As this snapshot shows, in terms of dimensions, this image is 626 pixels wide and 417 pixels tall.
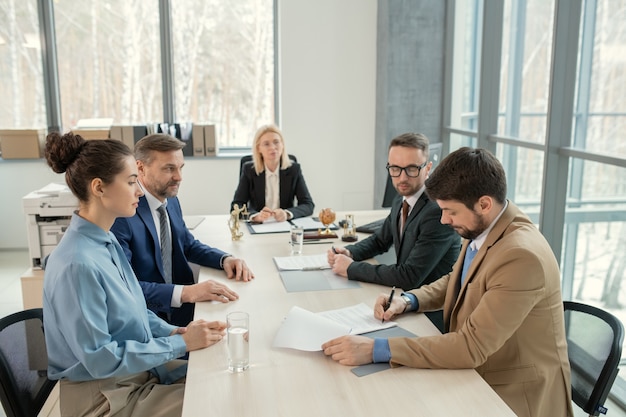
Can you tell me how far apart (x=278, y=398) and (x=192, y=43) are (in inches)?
203

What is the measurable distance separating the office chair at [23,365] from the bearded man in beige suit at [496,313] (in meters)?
0.99

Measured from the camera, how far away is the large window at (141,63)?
5.86 meters

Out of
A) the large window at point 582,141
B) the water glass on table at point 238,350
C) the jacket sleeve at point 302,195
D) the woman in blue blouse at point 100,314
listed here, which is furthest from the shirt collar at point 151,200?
the large window at point 582,141

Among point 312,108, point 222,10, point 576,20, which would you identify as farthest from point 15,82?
point 576,20

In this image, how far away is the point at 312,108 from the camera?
19.2ft

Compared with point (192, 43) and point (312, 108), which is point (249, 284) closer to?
point (312, 108)

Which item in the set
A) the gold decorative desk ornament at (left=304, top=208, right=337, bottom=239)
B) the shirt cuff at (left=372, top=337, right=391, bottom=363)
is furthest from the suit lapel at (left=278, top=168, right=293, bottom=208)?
the shirt cuff at (left=372, top=337, right=391, bottom=363)

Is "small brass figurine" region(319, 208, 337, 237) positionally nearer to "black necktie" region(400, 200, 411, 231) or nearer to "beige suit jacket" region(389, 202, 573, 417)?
"black necktie" region(400, 200, 411, 231)

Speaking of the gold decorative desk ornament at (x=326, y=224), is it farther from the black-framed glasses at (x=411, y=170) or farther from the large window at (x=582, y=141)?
the large window at (x=582, y=141)

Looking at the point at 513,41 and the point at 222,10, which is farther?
the point at 222,10

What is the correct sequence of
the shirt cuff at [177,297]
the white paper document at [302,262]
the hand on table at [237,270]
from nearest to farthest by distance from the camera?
1. the shirt cuff at [177,297]
2. the hand on table at [237,270]
3. the white paper document at [302,262]

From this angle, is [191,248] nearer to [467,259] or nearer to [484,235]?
[467,259]

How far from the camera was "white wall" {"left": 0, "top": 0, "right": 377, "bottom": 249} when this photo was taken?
5711mm

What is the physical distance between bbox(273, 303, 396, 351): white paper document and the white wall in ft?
13.0
